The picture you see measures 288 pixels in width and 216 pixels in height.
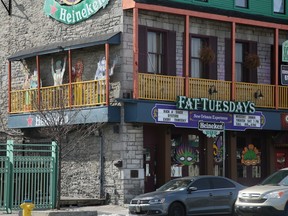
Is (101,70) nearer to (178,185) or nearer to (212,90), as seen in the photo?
(212,90)

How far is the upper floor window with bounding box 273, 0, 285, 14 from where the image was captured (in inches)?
1206

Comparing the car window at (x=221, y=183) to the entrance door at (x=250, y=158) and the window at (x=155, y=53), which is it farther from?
the entrance door at (x=250, y=158)

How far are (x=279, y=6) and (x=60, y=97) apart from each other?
37.5 feet

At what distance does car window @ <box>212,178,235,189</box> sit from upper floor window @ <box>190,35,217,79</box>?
7.47m

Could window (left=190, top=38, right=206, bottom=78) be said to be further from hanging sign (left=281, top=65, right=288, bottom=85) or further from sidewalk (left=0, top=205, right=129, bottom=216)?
sidewalk (left=0, top=205, right=129, bottom=216)

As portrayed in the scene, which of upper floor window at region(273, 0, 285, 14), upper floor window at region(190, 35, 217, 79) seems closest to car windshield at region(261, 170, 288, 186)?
upper floor window at region(190, 35, 217, 79)

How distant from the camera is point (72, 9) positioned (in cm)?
2778

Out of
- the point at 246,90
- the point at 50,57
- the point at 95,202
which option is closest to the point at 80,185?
the point at 95,202

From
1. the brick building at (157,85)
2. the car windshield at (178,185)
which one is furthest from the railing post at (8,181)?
the brick building at (157,85)

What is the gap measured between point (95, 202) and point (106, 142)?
7.70 feet

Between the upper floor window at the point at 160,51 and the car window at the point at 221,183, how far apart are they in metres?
6.61

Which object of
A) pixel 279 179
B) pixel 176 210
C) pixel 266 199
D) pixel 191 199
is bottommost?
pixel 176 210

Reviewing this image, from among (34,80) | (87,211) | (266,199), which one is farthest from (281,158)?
(87,211)

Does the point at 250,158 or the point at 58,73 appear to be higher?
the point at 58,73
